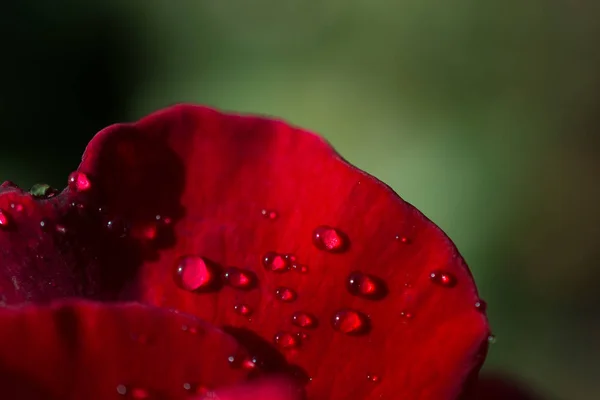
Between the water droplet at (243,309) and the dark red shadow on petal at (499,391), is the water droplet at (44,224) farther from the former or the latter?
the dark red shadow on petal at (499,391)

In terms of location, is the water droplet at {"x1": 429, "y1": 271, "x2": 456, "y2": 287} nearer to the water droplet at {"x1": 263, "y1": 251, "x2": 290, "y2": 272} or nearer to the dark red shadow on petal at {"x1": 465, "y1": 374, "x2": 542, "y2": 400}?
the water droplet at {"x1": 263, "y1": 251, "x2": 290, "y2": 272}

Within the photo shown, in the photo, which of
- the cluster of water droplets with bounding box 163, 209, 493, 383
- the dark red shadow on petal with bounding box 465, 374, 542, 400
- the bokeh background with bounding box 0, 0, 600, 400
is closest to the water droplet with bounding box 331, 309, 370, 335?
the cluster of water droplets with bounding box 163, 209, 493, 383

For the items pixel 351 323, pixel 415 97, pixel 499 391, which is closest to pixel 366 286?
Result: pixel 351 323

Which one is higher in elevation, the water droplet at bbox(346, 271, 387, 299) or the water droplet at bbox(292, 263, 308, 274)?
the water droplet at bbox(346, 271, 387, 299)

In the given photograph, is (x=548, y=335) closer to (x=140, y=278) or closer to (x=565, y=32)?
(x=565, y=32)

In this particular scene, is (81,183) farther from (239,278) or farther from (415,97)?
(415,97)

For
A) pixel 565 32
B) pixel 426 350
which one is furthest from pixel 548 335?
pixel 426 350

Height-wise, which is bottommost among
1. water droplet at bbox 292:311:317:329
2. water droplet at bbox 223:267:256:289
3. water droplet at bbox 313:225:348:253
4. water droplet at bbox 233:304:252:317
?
water droplet at bbox 233:304:252:317
